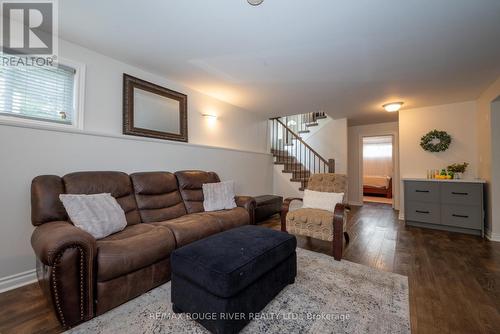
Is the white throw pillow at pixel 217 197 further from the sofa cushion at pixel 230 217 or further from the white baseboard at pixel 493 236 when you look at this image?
the white baseboard at pixel 493 236

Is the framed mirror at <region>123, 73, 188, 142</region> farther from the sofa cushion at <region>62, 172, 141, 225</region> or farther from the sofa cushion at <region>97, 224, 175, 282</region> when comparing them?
the sofa cushion at <region>97, 224, 175, 282</region>

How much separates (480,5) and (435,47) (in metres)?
0.60

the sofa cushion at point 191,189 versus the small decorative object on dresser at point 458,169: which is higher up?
the small decorative object on dresser at point 458,169

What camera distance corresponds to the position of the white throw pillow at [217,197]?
116 inches

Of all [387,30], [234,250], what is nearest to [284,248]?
[234,250]

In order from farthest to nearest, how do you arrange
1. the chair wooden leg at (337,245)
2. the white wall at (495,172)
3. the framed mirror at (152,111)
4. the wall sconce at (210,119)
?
the wall sconce at (210,119) < the white wall at (495,172) < the framed mirror at (152,111) < the chair wooden leg at (337,245)

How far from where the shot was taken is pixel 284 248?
176 centimetres

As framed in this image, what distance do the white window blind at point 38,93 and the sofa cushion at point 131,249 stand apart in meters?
1.44

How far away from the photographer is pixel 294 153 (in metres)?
6.27

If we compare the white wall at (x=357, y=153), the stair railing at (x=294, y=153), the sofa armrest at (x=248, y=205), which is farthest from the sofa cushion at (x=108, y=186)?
the white wall at (x=357, y=153)

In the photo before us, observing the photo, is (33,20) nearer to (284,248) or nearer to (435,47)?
(284,248)

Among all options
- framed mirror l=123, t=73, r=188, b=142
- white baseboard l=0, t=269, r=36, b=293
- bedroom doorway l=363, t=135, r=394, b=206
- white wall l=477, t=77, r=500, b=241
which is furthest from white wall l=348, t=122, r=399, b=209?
white baseboard l=0, t=269, r=36, b=293

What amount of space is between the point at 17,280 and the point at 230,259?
2033mm

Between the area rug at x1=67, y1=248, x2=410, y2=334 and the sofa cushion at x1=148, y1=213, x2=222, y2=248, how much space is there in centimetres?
42
